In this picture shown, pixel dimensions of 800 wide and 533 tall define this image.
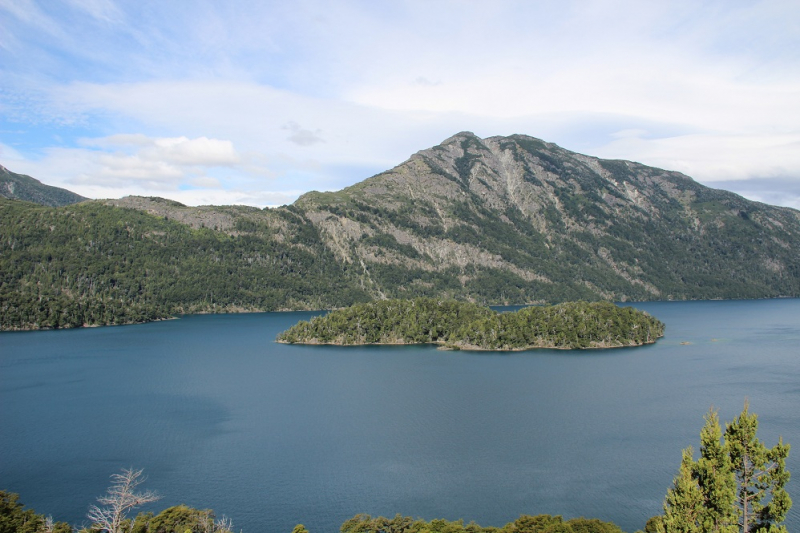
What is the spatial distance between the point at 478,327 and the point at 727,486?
136 m

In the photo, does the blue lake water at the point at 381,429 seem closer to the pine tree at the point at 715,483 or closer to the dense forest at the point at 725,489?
the dense forest at the point at 725,489

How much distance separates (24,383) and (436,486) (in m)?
102

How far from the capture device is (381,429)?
83.7 meters

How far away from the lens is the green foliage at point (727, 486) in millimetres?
34781

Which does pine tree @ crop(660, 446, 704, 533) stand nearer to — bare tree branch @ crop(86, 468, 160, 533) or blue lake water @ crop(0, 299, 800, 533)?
blue lake water @ crop(0, 299, 800, 533)

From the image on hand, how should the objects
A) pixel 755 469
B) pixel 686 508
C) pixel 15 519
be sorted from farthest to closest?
pixel 15 519 < pixel 755 469 < pixel 686 508

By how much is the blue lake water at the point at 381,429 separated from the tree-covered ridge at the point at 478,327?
1536 cm

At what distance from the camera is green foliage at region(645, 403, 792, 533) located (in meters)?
34.8

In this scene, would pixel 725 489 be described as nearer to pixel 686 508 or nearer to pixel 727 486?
pixel 727 486

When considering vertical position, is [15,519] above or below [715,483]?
below

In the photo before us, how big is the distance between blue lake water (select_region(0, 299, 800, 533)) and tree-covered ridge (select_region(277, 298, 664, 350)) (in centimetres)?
1536

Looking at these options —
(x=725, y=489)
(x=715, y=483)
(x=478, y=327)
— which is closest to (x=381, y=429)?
(x=715, y=483)

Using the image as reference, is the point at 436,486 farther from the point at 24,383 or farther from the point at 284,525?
the point at 24,383

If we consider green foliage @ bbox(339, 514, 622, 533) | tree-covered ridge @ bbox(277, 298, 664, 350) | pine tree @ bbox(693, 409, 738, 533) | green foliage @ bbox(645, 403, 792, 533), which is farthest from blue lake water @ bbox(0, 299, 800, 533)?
pine tree @ bbox(693, 409, 738, 533)
